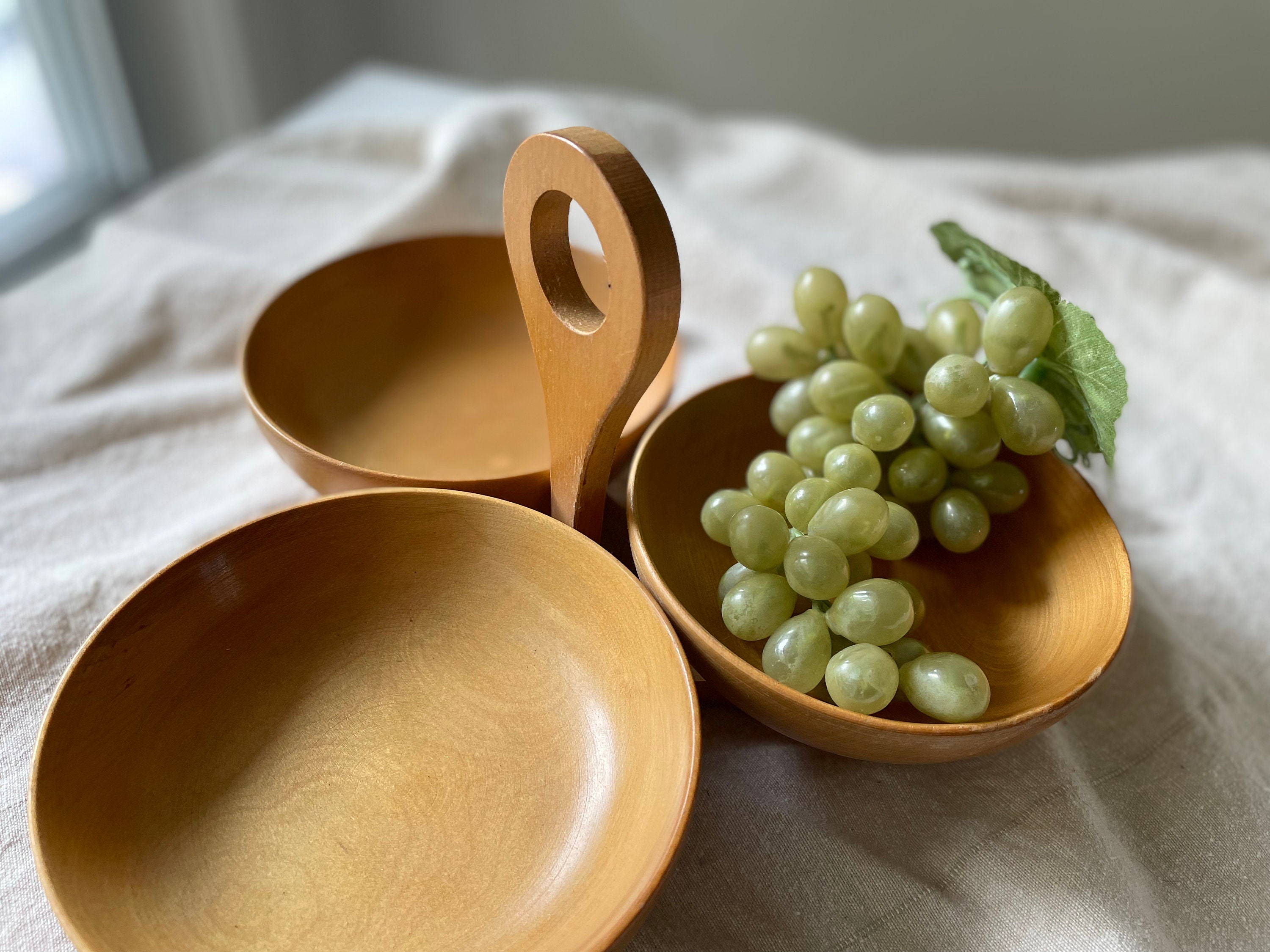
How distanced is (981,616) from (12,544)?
53 cm

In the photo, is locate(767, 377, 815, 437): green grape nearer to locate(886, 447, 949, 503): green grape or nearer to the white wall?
locate(886, 447, 949, 503): green grape

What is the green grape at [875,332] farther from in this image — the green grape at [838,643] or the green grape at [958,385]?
the green grape at [838,643]

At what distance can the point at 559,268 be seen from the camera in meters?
0.43

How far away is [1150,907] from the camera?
396 millimetres

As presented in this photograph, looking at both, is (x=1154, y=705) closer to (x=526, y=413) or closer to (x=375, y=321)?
(x=526, y=413)

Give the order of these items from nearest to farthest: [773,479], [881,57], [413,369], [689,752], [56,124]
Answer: [689,752] → [773,479] → [413,369] → [56,124] → [881,57]

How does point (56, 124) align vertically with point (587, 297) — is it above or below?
below

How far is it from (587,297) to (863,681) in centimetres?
21

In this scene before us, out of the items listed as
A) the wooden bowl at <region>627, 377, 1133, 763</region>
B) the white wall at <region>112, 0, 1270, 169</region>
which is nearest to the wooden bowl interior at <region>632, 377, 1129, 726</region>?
the wooden bowl at <region>627, 377, 1133, 763</region>

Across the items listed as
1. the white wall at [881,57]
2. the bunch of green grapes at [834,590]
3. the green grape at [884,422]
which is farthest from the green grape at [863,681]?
the white wall at [881,57]

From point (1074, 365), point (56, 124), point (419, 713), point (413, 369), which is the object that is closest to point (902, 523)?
point (1074, 365)

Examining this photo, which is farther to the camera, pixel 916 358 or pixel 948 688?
pixel 916 358

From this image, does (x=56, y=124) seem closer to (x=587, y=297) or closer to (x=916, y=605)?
(x=587, y=297)

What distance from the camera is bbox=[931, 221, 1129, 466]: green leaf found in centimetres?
42
